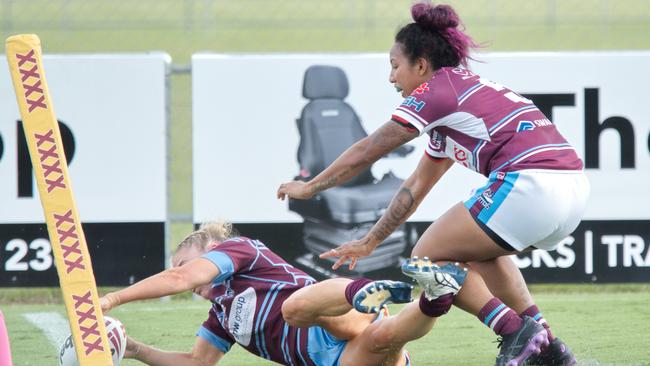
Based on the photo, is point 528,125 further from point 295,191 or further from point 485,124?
point 295,191

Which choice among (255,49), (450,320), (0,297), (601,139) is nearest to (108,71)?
(0,297)

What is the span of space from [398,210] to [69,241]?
172cm

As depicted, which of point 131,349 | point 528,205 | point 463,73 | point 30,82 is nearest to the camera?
point 30,82

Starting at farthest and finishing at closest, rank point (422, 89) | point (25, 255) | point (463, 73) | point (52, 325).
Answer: point (25, 255) → point (52, 325) → point (463, 73) → point (422, 89)

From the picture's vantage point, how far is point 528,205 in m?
4.86

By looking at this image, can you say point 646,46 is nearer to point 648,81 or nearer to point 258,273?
point 648,81

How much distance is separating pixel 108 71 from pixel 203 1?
952 centimetres

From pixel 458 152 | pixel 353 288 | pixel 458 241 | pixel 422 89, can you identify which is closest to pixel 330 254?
pixel 353 288

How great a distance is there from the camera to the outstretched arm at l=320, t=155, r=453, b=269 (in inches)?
210

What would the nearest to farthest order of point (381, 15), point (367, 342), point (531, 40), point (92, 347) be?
point (92, 347) → point (367, 342) → point (381, 15) → point (531, 40)

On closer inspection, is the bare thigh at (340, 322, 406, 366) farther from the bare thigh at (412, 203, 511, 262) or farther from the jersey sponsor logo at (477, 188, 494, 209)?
the jersey sponsor logo at (477, 188, 494, 209)

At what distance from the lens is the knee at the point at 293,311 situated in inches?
191

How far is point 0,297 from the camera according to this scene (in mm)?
8539

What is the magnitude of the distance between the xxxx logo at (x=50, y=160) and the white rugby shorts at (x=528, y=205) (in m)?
1.74
